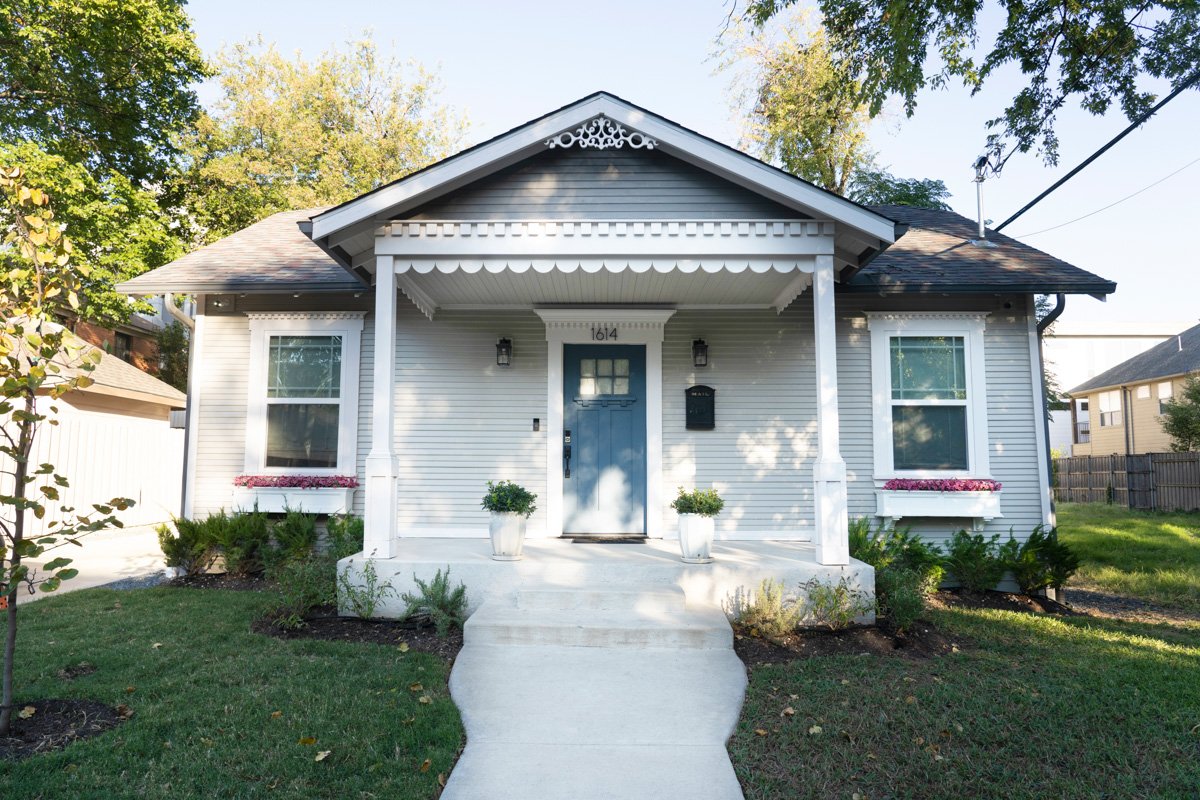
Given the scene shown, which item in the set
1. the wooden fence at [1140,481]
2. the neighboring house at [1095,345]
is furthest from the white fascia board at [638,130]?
the neighboring house at [1095,345]

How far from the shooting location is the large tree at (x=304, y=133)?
19.8 metres

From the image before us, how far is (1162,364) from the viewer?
20.4 metres

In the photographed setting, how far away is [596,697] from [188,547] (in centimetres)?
533

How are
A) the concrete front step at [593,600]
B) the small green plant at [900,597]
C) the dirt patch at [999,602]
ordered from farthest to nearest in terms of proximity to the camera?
the dirt patch at [999,602] → the concrete front step at [593,600] → the small green plant at [900,597]

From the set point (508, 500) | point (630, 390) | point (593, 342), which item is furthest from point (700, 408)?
point (508, 500)

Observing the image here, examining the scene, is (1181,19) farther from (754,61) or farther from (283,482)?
(754,61)

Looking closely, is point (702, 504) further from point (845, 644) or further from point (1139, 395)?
point (1139, 395)

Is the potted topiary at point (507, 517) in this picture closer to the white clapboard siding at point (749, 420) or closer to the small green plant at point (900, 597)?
the white clapboard siding at point (749, 420)

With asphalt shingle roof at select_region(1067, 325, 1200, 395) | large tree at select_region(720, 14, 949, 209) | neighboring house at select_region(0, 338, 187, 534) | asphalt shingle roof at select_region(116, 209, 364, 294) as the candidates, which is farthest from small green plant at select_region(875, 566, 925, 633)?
asphalt shingle roof at select_region(1067, 325, 1200, 395)

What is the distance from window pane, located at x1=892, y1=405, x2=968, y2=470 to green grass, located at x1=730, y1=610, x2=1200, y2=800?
256 centimetres

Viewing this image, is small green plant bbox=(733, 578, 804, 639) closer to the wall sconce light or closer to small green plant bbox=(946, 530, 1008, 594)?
small green plant bbox=(946, 530, 1008, 594)

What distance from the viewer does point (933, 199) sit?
19.8 m

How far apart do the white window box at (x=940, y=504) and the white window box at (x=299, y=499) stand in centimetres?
571

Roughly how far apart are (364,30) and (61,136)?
32.5 ft
